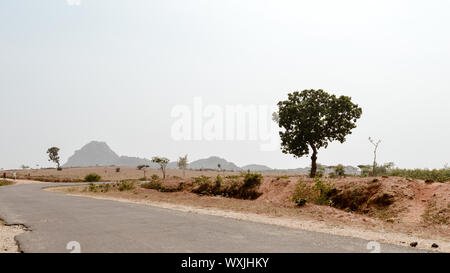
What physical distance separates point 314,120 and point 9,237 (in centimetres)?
3546

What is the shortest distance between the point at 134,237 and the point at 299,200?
34.9ft

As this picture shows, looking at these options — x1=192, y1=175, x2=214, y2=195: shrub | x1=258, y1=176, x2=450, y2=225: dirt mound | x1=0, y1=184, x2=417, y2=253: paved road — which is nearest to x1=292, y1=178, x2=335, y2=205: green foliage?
x1=258, y1=176, x2=450, y2=225: dirt mound

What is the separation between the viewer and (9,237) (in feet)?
31.6

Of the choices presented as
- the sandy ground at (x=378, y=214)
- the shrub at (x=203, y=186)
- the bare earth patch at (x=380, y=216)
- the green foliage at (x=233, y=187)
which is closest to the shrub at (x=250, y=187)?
the green foliage at (x=233, y=187)

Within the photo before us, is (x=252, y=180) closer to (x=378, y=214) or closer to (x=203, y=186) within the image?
(x=203, y=186)

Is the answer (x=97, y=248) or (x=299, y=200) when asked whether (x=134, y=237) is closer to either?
(x=97, y=248)

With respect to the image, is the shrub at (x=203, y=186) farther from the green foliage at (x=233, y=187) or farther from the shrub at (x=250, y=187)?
the shrub at (x=250, y=187)

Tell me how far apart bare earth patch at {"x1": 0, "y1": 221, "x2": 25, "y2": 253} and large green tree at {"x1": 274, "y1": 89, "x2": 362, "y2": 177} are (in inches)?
1327

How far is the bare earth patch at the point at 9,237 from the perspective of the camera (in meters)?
8.05

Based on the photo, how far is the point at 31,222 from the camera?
1220cm

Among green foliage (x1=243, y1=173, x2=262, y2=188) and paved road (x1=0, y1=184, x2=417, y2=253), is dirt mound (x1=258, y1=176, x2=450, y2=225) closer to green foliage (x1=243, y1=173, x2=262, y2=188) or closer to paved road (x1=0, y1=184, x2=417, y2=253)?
green foliage (x1=243, y1=173, x2=262, y2=188)

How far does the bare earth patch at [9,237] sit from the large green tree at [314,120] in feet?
111
